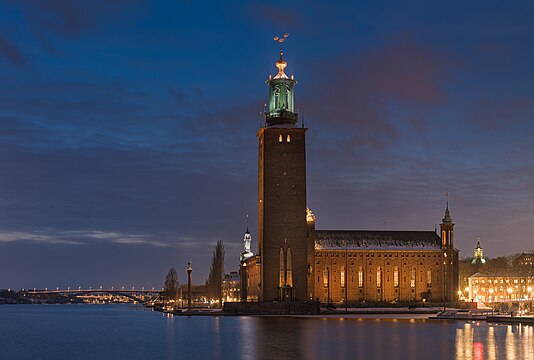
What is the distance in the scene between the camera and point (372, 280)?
10600cm

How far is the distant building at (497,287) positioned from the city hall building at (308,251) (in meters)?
21.0

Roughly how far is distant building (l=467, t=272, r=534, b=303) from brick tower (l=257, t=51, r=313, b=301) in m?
42.1

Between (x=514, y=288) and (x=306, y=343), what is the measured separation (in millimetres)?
93440

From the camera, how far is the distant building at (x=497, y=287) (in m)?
126

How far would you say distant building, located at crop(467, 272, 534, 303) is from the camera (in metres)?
126

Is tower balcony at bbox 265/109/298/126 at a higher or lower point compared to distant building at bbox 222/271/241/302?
higher

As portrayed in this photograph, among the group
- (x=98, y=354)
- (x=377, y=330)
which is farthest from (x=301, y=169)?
(x=98, y=354)

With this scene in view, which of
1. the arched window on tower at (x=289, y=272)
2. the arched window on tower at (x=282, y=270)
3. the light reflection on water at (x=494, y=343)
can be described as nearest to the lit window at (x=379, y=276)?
the arched window on tower at (x=289, y=272)

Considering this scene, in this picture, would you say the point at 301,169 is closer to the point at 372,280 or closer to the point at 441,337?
the point at 372,280

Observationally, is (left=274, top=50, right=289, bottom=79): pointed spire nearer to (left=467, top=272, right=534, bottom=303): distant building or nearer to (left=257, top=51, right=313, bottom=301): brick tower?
(left=257, top=51, right=313, bottom=301): brick tower

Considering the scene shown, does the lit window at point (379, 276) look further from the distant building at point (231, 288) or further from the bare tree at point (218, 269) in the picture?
the distant building at point (231, 288)

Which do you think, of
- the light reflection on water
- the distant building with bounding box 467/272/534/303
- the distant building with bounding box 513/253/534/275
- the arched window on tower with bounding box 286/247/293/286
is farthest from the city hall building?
the light reflection on water

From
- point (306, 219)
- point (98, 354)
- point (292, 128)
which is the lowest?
point (98, 354)

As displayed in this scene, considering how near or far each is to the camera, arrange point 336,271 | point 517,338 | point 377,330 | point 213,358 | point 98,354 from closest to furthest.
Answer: point 213,358 → point 98,354 → point 517,338 → point 377,330 → point 336,271
